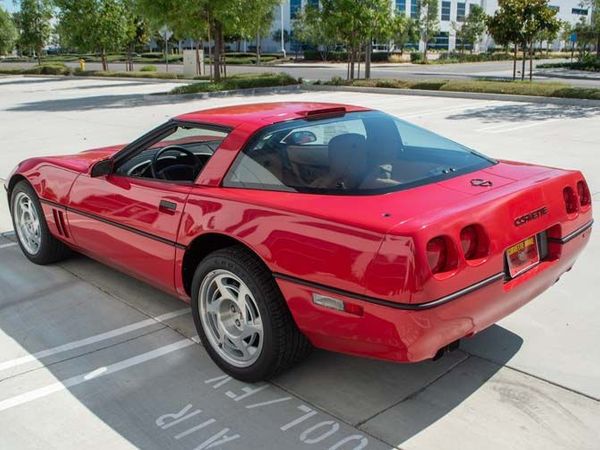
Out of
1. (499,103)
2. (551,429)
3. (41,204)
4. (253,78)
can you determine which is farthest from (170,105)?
(551,429)

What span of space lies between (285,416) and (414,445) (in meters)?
0.62

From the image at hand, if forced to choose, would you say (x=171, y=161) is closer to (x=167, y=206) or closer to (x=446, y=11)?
(x=167, y=206)

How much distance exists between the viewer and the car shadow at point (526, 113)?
1378 cm

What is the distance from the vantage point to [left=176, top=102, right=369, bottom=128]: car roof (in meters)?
3.40

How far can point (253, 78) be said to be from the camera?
78.0 ft

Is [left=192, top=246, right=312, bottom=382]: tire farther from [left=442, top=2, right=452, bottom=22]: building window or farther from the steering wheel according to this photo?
[left=442, top=2, right=452, bottom=22]: building window

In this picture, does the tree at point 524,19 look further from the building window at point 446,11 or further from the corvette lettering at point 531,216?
the building window at point 446,11

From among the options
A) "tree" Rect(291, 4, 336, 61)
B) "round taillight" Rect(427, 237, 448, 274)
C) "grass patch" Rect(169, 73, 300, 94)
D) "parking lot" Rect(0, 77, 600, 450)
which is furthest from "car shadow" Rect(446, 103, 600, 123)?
"round taillight" Rect(427, 237, 448, 274)

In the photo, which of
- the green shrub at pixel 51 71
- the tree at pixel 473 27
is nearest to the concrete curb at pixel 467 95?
the green shrub at pixel 51 71

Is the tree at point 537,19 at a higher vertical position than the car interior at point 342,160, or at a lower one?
higher

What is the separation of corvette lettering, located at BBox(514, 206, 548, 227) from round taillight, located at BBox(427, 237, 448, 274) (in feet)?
1.65

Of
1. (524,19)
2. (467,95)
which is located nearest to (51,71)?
(467,95)

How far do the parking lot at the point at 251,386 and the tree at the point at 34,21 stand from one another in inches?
1529

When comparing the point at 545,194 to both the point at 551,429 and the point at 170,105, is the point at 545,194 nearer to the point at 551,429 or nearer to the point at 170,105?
the point at 551,429
